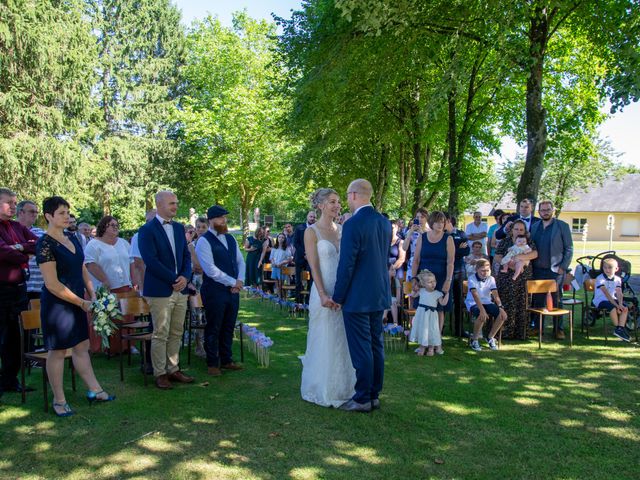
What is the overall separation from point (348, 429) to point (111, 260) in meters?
4.28

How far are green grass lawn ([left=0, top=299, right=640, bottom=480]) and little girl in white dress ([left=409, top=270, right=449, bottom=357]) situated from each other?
74 cm

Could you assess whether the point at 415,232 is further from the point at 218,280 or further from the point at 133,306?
the point at 133,306

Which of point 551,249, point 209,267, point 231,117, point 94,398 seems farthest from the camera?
point 231,117

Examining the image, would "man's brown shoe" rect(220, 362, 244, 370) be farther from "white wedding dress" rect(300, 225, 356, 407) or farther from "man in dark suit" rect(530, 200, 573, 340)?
"man in dark suit" rect(530, 200, 573, 340)

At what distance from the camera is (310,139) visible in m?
19.0

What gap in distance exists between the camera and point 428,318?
7828 millimetres

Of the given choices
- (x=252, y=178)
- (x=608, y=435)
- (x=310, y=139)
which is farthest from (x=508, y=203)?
(x=608, y=435)

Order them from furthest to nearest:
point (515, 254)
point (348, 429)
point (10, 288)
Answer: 1. point (515, 254)
2. point (10, 288)
3. point (348, 429)

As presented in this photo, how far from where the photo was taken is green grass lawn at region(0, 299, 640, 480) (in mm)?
4141

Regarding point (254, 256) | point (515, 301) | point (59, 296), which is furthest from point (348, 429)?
point (254, 256)

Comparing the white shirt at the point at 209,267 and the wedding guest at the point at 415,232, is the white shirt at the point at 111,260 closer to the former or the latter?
the white shirt at the point at 209,267

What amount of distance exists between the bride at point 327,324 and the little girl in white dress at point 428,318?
96.4 inches

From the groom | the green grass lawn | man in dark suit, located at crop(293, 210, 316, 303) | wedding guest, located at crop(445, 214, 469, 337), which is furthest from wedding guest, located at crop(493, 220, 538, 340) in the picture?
man in dark suit, located at crop(293, 210, 316, 303)

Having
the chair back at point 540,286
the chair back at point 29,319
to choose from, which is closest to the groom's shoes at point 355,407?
the chair back at point 29,319
